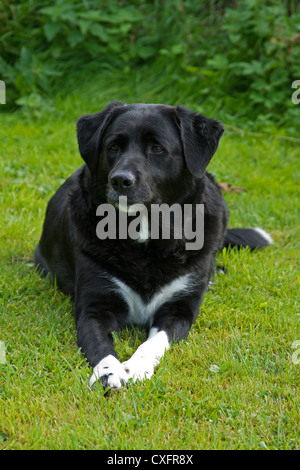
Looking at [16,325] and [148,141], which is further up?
[148,141]

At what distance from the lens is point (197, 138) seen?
10.5ft

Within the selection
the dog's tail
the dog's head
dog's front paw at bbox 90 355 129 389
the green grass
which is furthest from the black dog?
the dog's tail

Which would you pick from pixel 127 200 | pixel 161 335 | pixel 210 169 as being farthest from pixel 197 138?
pixel 210 169

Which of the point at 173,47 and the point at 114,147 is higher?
the point at 114,147

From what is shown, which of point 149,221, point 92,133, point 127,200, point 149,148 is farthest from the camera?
point 92,133

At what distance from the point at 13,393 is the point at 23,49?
513cm

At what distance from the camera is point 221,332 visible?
303 centimetres

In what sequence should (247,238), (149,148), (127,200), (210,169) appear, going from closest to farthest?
1. (127,200)
2. (149,148)
3. (247,238)
4. (210,169)

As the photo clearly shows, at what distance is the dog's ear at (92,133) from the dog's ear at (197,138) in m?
0.40

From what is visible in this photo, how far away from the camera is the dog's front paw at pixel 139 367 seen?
257cm

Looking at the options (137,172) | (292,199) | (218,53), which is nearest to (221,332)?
(137,172)

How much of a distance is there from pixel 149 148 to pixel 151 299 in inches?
31.3

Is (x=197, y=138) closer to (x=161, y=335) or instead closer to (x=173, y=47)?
(x=161, y=335)
